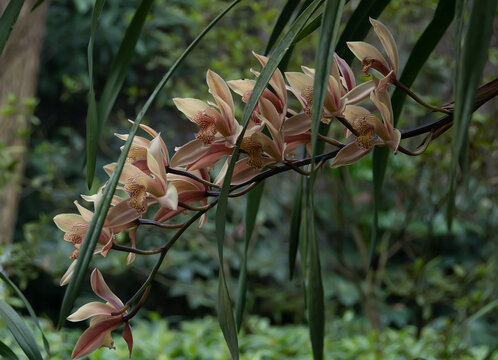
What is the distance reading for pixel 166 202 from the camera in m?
0.32

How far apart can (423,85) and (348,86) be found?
257cm

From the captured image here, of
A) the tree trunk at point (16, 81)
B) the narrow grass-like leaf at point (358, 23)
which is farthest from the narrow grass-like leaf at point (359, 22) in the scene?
the tree trunk at point (16, 81)

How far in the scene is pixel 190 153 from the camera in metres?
0.35

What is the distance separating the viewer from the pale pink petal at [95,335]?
0.35 meters

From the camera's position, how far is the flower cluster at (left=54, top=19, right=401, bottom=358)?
341 mm

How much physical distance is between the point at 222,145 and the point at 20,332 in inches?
7.0

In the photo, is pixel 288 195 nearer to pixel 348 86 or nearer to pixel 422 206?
pixel 422 206

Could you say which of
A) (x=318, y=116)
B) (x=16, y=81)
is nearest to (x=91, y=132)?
(x=318, y=116)

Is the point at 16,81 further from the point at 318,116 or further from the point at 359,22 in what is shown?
the point at 318,116

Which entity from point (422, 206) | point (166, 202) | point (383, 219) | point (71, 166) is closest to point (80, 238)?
point (166, 202)

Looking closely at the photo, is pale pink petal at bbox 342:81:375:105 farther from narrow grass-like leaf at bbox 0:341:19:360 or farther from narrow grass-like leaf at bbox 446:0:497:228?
narrow grass-like leaf at bbox 0:341:19:360

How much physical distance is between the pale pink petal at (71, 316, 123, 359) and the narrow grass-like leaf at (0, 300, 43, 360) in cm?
3

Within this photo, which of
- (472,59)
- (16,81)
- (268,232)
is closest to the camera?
(472,59)

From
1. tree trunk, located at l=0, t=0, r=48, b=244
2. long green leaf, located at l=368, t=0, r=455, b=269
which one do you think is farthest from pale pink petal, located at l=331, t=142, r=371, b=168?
tree trunk, located at l=0, t=0, r=48, b=244
